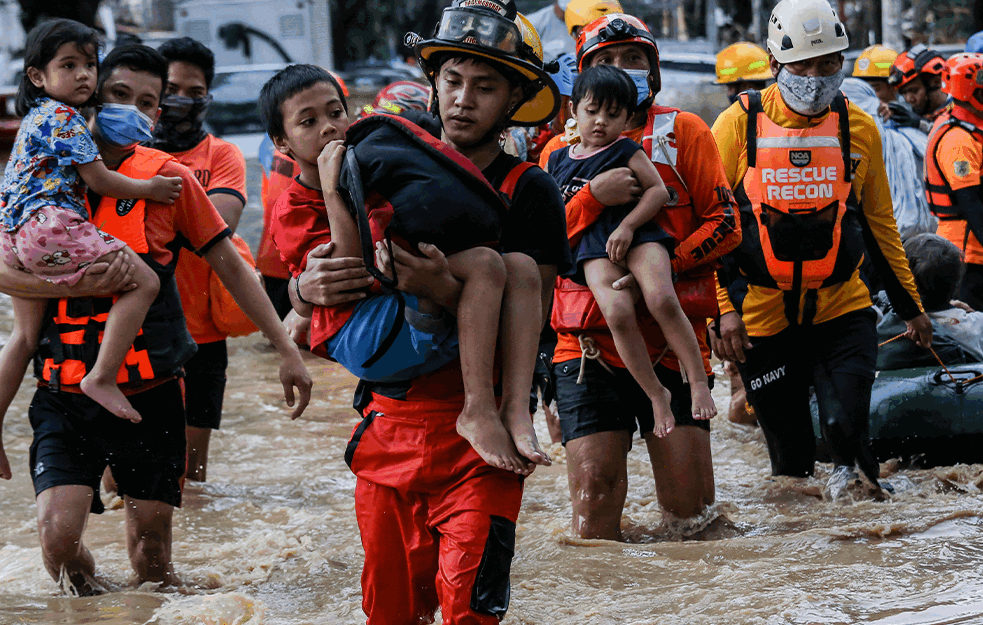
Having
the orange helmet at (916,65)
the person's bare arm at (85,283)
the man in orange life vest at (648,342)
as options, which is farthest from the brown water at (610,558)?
the orange helmet at (916,65)

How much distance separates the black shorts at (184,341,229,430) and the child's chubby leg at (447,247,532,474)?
3.11m

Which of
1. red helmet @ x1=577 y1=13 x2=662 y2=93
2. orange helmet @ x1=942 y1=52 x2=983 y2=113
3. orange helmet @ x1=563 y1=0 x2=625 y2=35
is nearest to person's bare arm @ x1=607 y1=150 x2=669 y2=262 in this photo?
red helmet @ x1=577 y1=13 x2=662 y2=93

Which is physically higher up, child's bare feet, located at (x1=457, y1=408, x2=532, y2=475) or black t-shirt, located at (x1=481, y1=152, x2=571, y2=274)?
black t-shirt, located at (x1=481, y1=152, x2=571, y2=274)

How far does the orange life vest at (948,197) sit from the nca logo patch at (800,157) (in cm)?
265

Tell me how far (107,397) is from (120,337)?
22 centimetres

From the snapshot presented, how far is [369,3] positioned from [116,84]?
22.0 metres

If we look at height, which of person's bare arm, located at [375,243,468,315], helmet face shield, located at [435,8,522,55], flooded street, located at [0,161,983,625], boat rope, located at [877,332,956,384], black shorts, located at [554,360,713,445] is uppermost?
helmet face shield, located at [435,8,522,55]

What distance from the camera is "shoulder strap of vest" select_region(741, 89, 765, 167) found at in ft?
16.4

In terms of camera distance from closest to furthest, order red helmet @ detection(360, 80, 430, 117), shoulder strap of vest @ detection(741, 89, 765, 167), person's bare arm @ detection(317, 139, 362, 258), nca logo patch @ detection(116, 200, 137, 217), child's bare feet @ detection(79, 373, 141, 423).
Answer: person's bare arm @ detection(317, 139, 362, 258) → child's bare feet @ detection(79, 373, 141, 423) → nca logo patch @ detection(116, 200, 137, 217) → shoulder strap of vest @ detection(741, 89, 765, 167) → red helmet @ detection(360, 80, 430, 117)

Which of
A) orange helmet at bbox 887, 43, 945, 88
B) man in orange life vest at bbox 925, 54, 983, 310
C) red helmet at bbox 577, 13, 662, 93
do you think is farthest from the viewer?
orange helmet at bbox 887, 43, 945, 88

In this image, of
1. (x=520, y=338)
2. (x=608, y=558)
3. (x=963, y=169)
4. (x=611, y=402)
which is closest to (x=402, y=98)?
(x=611, y=402)

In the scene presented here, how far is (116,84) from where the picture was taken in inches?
186

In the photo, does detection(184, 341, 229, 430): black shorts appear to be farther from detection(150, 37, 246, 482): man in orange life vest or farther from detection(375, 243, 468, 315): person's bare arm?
detection(375, 243, 468, 315): person's bare arm

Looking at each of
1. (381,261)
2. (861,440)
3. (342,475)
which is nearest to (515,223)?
(381,261)
